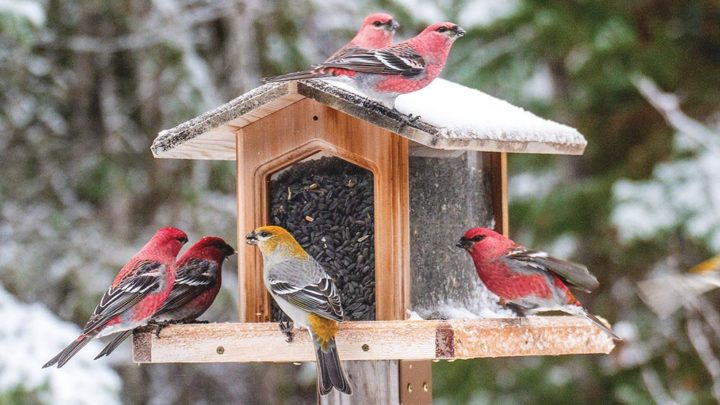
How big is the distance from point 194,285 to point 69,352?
766mm

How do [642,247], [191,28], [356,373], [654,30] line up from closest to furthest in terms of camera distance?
[356,373] → [642,247] → [654,30] → [191,28]

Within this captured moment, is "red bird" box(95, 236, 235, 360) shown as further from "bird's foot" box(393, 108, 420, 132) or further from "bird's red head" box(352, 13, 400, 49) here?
"bird's foot" box(393, 108, 420, 132)

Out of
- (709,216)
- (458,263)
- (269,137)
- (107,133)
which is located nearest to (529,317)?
(458,263)

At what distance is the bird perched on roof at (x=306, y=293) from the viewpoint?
5.12 m

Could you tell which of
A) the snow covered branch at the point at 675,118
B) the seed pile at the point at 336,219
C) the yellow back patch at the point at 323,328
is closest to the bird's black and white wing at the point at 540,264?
the seed pile at the point at 336,219

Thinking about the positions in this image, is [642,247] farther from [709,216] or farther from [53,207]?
[53,207]

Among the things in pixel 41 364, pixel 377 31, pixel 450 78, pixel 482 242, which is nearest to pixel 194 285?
pixel 482 242

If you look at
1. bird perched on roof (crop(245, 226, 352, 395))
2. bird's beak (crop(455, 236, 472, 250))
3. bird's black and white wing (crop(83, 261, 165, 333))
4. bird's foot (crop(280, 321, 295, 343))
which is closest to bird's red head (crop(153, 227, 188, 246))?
bird's black and white wing (crop(83, 261, 165, 333))

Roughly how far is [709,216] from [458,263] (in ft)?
14.4

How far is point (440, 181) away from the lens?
6.01 m

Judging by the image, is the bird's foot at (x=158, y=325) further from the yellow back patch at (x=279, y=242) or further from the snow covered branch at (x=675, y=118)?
the snow covered branch at (x=675, y=118)

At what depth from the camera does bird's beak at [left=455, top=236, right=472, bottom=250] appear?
18.8ft

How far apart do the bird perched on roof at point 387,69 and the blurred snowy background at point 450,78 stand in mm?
4608

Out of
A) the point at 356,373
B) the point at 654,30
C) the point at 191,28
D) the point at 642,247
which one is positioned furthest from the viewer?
the point at 191,28
